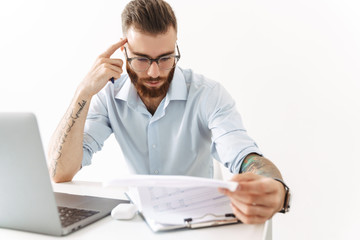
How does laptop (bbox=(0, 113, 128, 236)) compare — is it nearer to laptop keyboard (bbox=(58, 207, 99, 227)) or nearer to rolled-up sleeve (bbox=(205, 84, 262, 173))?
laptop keyboard (bbox=(58, 207, 99, 227))

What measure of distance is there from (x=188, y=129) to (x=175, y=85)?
203 mm

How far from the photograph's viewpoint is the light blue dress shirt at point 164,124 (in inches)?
63.9

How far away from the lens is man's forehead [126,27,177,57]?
59.7 inches

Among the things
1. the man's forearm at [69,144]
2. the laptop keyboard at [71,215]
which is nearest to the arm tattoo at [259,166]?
the laptop keyboard at [71,215]

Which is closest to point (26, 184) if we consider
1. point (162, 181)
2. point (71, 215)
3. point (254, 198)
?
point (71, 215)

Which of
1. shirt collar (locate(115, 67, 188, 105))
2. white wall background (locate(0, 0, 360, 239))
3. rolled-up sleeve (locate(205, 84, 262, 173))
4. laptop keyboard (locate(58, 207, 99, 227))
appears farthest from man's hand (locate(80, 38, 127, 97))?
white wall background (locate(0, 0, 360, 239))

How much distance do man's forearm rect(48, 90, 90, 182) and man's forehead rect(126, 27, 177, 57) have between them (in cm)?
30

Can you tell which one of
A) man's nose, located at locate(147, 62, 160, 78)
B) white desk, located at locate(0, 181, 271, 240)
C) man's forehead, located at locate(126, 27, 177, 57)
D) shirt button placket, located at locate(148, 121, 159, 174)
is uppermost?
man's forehead, located at locate(126, 27, 177, 57)

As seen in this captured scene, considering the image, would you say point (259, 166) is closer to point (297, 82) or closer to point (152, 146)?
point (152, 146)

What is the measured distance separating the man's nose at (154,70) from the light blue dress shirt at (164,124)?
0.11 meters

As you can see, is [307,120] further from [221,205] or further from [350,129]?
[221,205]

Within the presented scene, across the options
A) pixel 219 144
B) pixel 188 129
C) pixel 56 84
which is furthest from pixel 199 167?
pixel 56 84

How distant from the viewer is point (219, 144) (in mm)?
1407

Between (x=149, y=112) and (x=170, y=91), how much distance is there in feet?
0.45
